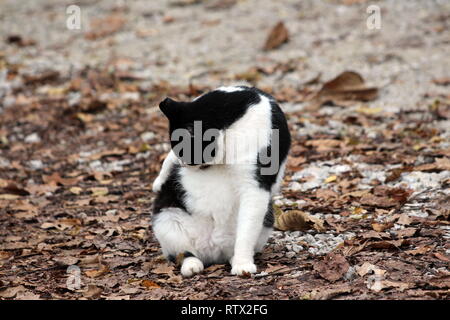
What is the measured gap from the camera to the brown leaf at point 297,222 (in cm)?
573

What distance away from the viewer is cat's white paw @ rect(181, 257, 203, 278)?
16.4 ft

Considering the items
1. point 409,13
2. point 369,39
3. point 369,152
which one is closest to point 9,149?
point 369,152

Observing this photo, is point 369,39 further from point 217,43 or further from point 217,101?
point 217,101

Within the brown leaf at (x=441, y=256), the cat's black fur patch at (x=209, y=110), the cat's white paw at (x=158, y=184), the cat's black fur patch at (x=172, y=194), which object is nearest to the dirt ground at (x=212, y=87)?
the brown leaf at (x=441, y=256)

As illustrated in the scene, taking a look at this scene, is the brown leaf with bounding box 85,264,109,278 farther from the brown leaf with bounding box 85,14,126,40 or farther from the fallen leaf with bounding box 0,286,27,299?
the brown leaf with bounding box 85,14,126,40

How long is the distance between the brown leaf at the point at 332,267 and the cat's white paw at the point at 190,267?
83 cm

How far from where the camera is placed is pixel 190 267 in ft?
16.4

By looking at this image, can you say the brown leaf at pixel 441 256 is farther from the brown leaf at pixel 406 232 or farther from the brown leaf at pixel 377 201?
the brown leaf at pixel 377 201

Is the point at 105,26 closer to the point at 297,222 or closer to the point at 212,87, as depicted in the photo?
the point at 212,87

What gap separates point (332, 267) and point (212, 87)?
6625 mm

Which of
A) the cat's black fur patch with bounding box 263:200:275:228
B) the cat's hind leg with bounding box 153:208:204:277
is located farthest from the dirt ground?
the cat's black fur patch with bounding box 263:200:275:228

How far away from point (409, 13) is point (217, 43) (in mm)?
3599

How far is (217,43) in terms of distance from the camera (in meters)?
13.1

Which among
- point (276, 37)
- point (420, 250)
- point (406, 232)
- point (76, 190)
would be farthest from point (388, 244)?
point (276, 37)
